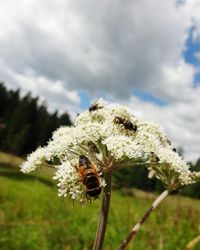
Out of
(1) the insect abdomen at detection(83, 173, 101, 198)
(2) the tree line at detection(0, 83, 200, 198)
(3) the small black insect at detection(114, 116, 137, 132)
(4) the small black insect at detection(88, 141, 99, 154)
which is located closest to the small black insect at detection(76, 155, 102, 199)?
(1) the insect abdomen at detection(83, 173, 101, 198)

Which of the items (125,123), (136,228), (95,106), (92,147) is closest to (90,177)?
(136,228)

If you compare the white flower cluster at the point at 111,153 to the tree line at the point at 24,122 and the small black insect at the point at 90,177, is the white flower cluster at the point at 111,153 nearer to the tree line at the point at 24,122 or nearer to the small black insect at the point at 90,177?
the small black insect at the point at 90,177

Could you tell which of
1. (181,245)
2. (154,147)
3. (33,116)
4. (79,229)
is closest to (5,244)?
(79,229)

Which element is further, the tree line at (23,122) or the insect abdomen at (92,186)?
the tree line at (23,122)

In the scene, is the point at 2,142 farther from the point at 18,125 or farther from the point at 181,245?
the point at 181,245

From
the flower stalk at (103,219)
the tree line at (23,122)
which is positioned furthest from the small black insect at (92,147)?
the tree line at (23,122)
